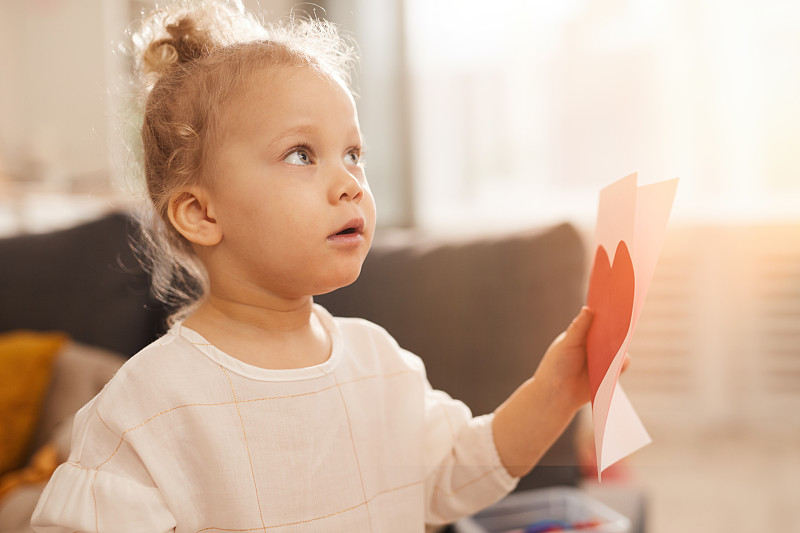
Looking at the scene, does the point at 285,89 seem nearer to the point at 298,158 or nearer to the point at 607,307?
the point at 298,158

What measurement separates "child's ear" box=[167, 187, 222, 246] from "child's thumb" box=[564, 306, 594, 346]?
0.87 ft

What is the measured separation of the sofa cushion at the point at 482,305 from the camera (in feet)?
2.40

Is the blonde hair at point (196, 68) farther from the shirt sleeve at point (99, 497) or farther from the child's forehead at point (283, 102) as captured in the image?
the shirt sleeve at point (99, 497)

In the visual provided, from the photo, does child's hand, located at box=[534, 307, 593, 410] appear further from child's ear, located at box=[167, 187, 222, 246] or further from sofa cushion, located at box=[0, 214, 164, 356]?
sofa cushion, located at box=[0, 214, 164, 356]

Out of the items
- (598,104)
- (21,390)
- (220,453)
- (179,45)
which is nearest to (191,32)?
A: (179,45)

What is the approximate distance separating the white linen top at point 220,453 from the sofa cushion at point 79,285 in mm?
894

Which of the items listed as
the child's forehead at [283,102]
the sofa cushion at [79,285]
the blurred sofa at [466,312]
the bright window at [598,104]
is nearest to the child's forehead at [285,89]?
the child's forehead at [283,102]

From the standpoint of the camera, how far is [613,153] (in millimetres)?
2287

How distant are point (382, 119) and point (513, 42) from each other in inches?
22.4

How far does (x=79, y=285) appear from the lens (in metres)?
1.44

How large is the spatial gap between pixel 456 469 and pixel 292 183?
29 cm

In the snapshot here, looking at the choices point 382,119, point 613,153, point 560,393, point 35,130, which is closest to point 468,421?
point 560,393

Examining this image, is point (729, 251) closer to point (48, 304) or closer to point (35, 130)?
point (48, 304)

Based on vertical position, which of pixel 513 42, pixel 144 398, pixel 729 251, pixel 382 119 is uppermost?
pixel 513 42
